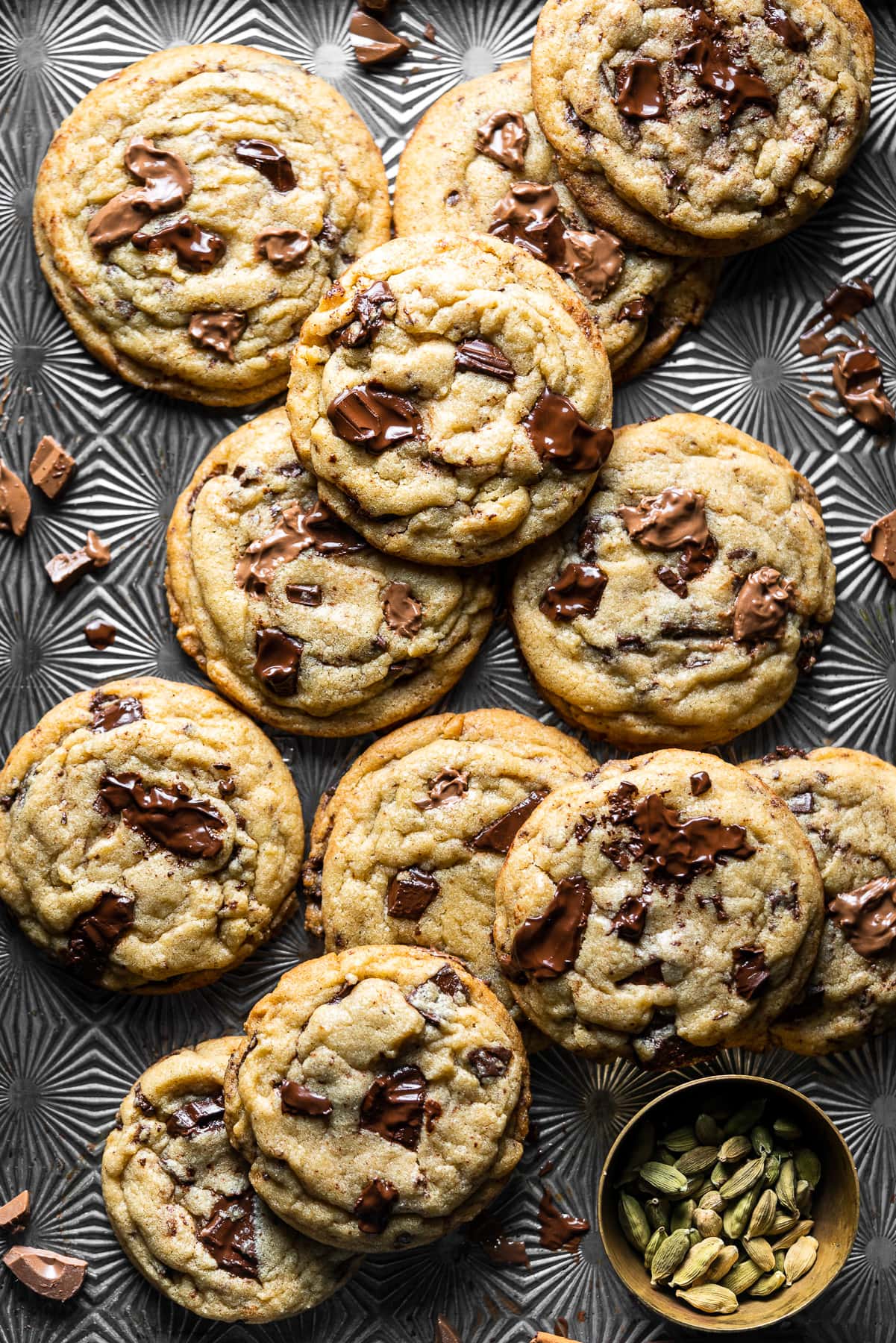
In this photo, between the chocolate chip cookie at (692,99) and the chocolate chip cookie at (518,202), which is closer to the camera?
the chocolate chip cookie at (692,99)

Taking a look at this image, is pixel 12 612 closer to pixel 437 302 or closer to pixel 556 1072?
pixel 437 302

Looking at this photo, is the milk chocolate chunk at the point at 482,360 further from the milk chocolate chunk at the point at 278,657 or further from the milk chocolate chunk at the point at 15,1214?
the milk chocolate chunk at the point at 15,1214

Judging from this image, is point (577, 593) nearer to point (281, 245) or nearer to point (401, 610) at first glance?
point (401, 610)

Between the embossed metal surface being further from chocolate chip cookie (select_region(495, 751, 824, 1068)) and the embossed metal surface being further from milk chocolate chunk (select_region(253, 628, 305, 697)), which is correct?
chocolate chip cookie (select_region(495, 751, 824, 1068))

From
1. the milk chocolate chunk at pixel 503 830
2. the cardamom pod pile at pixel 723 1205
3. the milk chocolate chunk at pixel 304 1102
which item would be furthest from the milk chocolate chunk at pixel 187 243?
the cardamom pod pile at pixel 723 1205

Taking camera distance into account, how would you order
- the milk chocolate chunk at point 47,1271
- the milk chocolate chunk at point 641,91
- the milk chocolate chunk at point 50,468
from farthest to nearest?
the milk chocolate chunk at point 50,468
the milk chocolate chunk at point 47,1271
the milk chocolate chunk at point 641,91

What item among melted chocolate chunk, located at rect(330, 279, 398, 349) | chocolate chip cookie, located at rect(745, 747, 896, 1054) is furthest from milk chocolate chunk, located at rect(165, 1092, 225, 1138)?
melted chocolate chunk, located at rect(330, 279, 398, 349)
